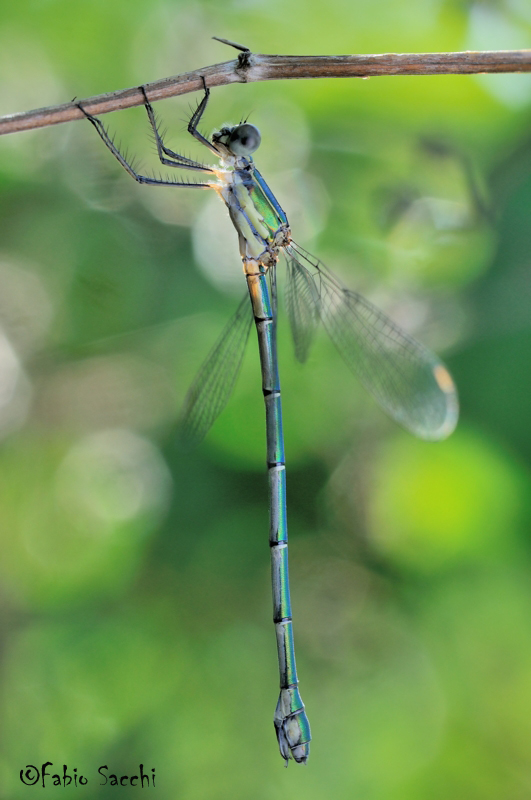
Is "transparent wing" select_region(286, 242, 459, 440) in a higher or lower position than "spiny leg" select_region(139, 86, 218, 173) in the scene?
lower

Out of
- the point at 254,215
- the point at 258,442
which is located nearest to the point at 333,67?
the point at 254,215

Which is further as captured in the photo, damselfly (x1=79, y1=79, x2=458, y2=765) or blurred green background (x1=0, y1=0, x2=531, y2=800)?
blurred green background (x1=0, y1=0, x2=531, y2=800)

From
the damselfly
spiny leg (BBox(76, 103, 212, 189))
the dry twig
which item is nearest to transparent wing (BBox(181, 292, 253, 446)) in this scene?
the damselfly

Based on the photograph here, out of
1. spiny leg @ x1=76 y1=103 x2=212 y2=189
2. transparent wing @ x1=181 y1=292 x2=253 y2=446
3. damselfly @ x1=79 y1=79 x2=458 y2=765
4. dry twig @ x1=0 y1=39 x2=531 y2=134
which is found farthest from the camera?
transparent wing @ x1=181 y1=292 x2=253 y2=446

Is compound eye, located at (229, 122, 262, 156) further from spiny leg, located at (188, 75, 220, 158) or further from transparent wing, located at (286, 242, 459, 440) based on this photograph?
transparent wing, located at (286, 242, 459, 440)

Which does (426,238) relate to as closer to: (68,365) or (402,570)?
(402,570)

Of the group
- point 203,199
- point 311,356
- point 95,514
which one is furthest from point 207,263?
point 95,514

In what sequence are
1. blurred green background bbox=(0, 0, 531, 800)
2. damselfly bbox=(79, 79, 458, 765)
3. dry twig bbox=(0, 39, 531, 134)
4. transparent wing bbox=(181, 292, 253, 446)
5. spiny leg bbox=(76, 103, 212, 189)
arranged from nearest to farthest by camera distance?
dry twig bbox=(0, 39, 531, 134)
spiny leg bbox=(76, 103, 212, 189)
damselfly bbox=(79, 79, 458, 765)
transparent wing bbox=(181, 292, 253, 446)
blurred green background bbox=(0, 0, 531, 800)
